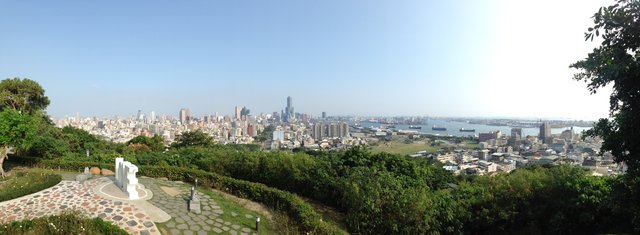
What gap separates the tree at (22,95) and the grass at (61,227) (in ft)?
54.2

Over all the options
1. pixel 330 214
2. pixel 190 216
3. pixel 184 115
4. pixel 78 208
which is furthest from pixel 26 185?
pixel 184 115

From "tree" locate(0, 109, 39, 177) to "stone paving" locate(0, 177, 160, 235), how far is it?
15.8 feet

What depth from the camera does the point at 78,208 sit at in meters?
6.04

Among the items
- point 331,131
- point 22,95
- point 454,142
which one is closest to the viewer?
point 22,95

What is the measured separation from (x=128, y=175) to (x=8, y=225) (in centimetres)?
210

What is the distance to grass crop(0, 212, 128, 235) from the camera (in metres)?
4.86

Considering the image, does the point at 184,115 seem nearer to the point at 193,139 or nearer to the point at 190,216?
the point at 193,139

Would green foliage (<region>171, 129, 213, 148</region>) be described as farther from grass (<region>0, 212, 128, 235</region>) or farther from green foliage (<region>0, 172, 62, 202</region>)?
grass (<region>0, 212, 128, 235</region>)

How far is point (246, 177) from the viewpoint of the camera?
9.98 metres

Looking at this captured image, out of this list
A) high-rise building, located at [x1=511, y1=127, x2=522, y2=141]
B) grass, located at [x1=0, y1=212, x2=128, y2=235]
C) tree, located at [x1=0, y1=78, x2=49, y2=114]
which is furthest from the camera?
high-rise building, located at [x1=511, y1=127, x2=522, y2=141]

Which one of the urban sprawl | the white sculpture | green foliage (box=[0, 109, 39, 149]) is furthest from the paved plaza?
the urban sprawl

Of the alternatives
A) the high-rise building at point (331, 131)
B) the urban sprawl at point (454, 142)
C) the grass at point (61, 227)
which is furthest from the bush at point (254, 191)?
the high-rise building at point (331, 131)

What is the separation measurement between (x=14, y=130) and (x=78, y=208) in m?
6.89

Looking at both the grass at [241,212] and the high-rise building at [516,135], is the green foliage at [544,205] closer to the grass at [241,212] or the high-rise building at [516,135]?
the grass at [241,212]
